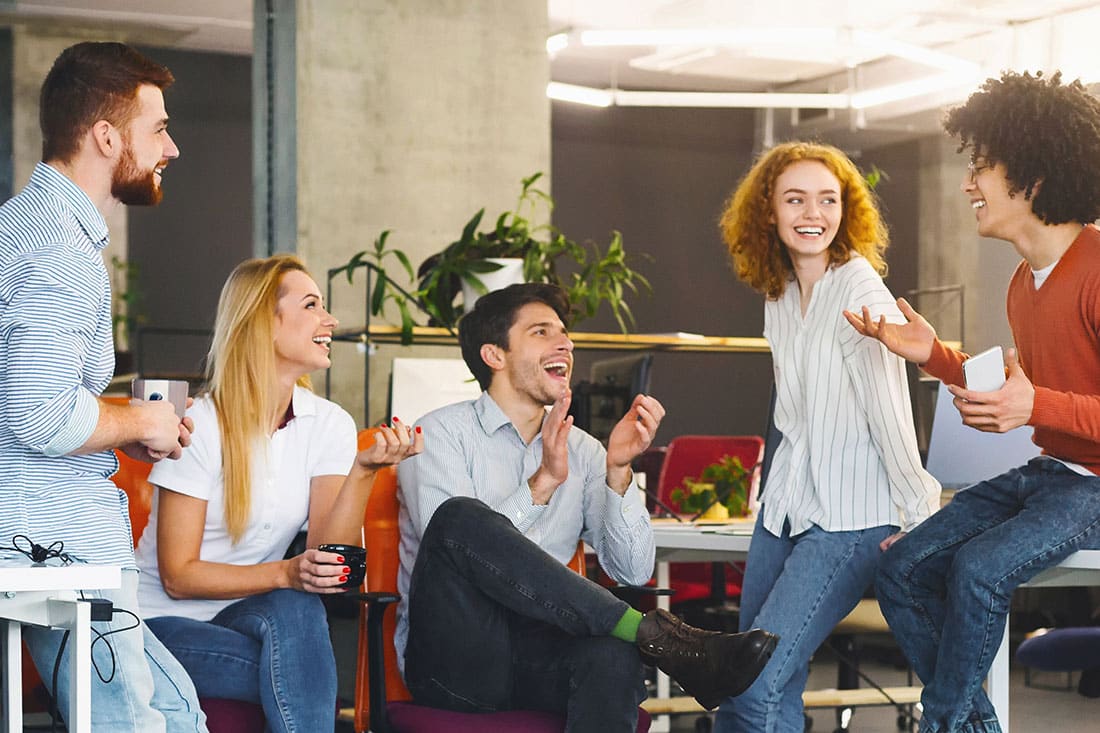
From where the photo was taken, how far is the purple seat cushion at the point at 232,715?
101 inches

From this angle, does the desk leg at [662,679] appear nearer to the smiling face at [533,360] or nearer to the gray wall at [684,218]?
the smiling face at [533,360]

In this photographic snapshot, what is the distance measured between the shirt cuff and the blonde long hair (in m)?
0.78

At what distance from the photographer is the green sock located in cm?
261

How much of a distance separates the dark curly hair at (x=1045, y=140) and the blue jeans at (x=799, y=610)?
72 centimetres

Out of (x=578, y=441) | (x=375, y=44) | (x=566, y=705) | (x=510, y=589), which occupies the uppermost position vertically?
(x=375, y=44)

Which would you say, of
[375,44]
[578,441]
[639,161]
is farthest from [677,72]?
[578,441]

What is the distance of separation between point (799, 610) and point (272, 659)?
3.33ft

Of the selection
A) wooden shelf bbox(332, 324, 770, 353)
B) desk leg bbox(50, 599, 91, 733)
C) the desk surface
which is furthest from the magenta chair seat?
wooden shelf bbox(332, 324, 770, 353)

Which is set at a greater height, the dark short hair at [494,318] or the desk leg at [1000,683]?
the dark short hair at [494,318]

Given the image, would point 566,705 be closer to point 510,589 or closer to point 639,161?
point 510,589

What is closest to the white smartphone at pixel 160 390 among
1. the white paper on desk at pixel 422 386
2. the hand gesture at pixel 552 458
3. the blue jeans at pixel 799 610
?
the hand gesture at pixel 552 458

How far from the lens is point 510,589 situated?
2.70 metres

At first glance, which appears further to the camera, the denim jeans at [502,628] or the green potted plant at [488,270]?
the green potted plant at [488,270]

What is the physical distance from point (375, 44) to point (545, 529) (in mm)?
3624
